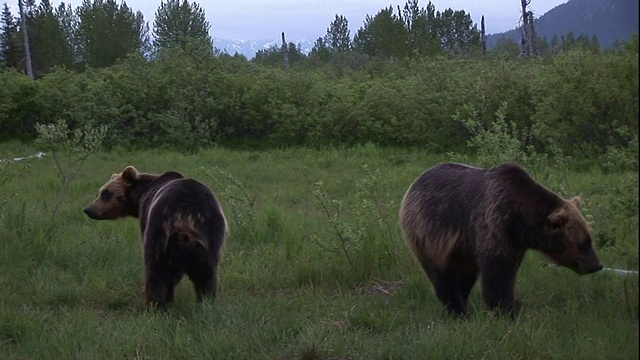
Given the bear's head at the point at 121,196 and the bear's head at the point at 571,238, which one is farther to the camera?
the bear's head at the point at 121,196

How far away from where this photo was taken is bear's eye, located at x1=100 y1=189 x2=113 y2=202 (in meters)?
7.31

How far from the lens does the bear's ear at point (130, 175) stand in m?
7.16

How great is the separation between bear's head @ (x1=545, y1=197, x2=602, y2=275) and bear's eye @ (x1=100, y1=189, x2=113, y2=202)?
Answer: 4.35 metres

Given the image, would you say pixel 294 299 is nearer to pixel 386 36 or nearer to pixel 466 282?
pixel 466 282

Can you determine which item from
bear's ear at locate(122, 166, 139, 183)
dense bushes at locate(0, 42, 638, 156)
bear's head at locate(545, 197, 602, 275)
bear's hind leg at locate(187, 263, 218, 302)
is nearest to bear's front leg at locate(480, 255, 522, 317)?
bear's head at locate(545, 197, 602, 275)

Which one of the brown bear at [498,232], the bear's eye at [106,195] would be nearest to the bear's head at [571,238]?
the brown bear at [498,232]

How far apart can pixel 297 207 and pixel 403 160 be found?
519 cm

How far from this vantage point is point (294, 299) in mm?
5961

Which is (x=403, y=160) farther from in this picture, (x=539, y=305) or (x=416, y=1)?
(x=416, y=1)

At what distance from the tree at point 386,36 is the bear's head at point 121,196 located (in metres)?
38.3

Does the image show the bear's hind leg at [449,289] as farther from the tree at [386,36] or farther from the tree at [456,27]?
the tree at [456,27]

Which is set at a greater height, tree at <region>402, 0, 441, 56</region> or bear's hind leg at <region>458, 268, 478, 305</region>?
tree at <region>402, 0, 441, 56</region>

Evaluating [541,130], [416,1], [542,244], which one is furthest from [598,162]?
[416,1]

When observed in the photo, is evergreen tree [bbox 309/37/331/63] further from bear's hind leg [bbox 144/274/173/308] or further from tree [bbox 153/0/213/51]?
bear's hind leg [bbox 144/274/173/308]
